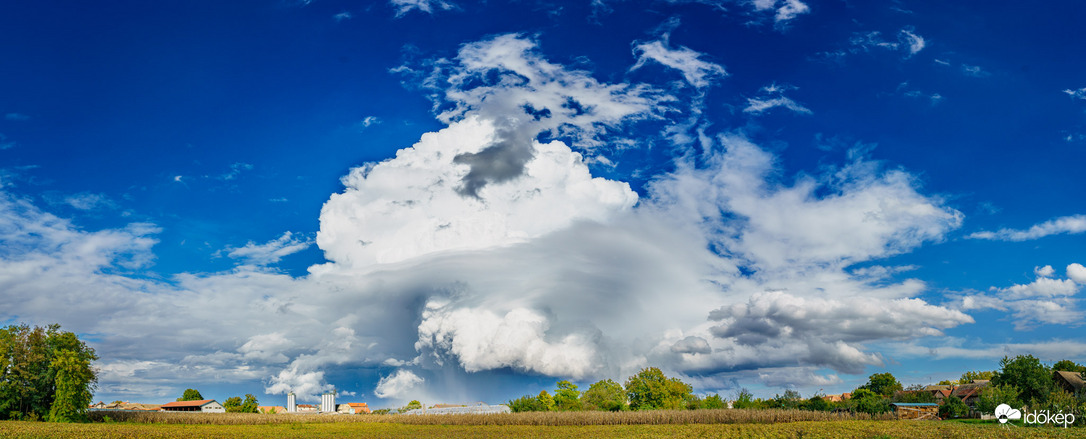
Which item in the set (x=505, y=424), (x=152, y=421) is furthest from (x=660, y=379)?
(x=152, y=421)

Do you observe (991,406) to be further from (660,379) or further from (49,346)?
(49,346)

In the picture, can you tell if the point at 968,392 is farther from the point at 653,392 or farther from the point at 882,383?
the point at 653,392

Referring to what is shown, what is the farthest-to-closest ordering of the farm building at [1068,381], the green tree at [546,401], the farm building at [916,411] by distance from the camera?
the green tree at [546,401], the farm building at [1068,381], the farm building at [916,411]

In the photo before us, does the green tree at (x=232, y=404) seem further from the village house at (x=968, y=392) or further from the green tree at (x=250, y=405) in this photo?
the village house at (x=968, y=392)

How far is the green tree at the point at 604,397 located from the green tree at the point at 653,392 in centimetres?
262

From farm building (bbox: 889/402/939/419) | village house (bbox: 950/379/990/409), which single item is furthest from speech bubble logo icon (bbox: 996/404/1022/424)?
village house (bbox: 950/379/990/409)

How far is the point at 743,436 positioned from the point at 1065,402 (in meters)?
40.3

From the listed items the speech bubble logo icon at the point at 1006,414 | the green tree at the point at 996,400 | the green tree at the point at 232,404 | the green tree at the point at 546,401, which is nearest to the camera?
the speech bubble logo icon at the point at 1006,414

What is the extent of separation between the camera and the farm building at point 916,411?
104750mm

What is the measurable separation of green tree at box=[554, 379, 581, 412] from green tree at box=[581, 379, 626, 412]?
5.97ft

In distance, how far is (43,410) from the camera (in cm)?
9200

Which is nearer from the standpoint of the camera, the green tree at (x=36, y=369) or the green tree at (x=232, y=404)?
the green tree at (x=36, y=369)

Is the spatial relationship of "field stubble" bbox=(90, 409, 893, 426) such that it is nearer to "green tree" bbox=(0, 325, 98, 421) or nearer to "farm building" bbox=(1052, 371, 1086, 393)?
"green tree" bbox=(0, 325, 98, 421)

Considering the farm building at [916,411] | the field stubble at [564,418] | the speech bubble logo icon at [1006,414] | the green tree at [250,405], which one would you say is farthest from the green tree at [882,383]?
the green tree at [250,405]
